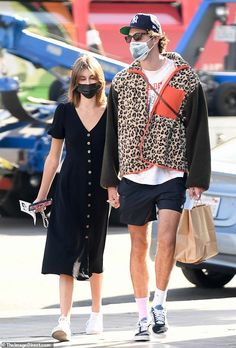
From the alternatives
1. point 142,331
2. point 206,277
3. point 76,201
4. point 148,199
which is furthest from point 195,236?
point 206,277

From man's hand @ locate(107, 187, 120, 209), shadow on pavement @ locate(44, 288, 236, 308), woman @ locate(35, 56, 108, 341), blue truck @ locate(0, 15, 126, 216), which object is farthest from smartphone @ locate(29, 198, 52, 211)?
blue truck @ locate(0, 15, 126, 216)

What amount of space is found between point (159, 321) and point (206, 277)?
362 centimetres

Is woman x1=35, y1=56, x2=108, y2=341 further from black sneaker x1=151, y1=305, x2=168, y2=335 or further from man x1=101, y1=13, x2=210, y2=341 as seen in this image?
black sneaker x1=151, y1=305, x2=168, y2=335

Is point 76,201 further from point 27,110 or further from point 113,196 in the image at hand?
point 27,110

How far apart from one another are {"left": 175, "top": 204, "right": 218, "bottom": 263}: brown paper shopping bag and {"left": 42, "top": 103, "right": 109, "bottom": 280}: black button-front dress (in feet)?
1.99

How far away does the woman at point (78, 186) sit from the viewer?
735 centimetres

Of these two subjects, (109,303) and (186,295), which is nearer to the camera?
(109,303)

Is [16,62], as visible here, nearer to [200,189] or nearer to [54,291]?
[54,291]

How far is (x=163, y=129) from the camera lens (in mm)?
7125

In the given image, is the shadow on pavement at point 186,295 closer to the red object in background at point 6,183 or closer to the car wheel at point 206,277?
the car wheel at point 206,277

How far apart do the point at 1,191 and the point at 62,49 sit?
1.93m

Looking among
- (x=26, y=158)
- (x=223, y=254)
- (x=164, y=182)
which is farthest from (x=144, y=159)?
(x=26, y=158)

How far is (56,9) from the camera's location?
17.1 m

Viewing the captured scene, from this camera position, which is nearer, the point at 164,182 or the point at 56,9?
the point at 164,182
